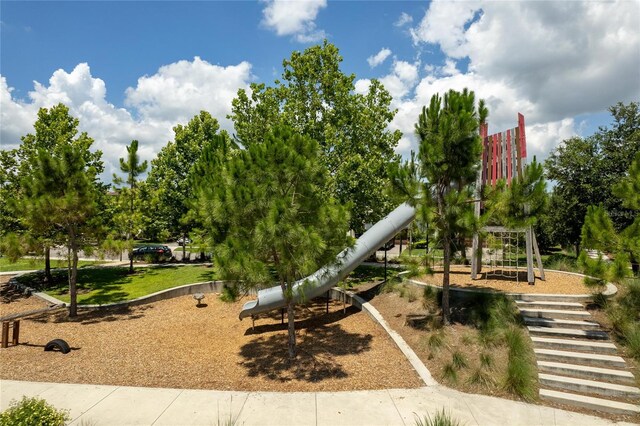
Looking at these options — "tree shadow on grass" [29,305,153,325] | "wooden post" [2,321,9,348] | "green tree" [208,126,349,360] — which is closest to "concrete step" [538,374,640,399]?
"green tree" [208,126,349,360]

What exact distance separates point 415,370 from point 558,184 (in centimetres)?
2307

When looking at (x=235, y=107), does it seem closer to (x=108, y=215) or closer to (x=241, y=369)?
(x=108, y=215)

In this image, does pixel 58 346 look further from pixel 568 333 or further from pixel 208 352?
pixel 568 333

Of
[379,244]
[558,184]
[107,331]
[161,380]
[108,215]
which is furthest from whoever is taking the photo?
[558,184]

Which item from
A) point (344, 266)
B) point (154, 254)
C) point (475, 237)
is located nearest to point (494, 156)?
point (475, 237)

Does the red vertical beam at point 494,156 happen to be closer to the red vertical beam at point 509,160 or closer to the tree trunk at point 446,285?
the red vertical beam at point 509,160

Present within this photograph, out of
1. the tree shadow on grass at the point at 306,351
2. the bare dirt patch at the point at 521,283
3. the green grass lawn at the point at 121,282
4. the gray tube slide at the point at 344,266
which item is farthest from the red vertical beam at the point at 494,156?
the green grass lawn at the point at 121,282

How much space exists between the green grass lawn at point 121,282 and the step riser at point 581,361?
46.3ft

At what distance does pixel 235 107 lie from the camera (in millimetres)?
21000

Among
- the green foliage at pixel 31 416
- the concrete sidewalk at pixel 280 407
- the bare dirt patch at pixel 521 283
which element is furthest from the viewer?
the bare dirt patch at pixel 521 283

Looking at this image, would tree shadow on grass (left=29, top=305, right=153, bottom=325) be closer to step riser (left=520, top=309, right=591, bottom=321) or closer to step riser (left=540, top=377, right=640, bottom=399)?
step riser (left=540, top=377, right=640, bottom=399)

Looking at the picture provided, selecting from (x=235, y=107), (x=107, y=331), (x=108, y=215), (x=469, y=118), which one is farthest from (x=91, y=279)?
(x=469, y=118)

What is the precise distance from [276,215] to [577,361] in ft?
25.7

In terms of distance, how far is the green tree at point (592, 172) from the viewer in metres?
21.2
